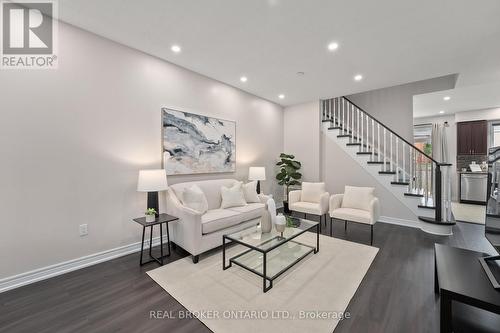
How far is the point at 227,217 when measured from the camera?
9.94 feet

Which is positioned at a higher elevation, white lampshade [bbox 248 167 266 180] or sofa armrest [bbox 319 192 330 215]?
white lampshade [bbox 248 167 266 180]

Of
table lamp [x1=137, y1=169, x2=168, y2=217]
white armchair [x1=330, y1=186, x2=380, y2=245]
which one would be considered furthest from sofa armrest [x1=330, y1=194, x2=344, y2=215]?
table lamp [x1=137, y1=169, x2=168, y2=217]

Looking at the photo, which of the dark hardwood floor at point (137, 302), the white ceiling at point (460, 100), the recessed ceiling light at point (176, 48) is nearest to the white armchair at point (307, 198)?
the dark hardwood floor at point (137, 302)

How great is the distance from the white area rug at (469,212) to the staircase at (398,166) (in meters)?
1.08

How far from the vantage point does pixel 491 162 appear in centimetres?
200

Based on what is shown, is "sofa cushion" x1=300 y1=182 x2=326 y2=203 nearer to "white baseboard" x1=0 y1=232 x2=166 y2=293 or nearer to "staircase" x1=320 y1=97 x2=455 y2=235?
"staircase" x1=320 y1=97 x2=455 y2=235

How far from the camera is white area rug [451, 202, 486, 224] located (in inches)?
182

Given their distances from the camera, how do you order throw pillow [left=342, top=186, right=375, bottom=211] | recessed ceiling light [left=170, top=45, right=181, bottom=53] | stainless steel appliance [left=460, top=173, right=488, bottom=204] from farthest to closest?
stainless steel appliance [left=460, top=173, right=488, bottom=204], throw pillow [left=342, top=186, right=375, bottom=211], recessed ceiling light [left=170, top=45, right=181, bottom=53]

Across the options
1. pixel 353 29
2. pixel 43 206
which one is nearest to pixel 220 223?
pixel 43 206

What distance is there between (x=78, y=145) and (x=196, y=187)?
153 cm

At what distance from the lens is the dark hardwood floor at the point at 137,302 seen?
65.6 inches

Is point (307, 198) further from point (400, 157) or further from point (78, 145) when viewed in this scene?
point (78, 145)

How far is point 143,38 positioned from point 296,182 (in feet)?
13.4

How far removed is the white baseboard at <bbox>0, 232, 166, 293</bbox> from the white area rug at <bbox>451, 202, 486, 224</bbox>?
6.46 metres
